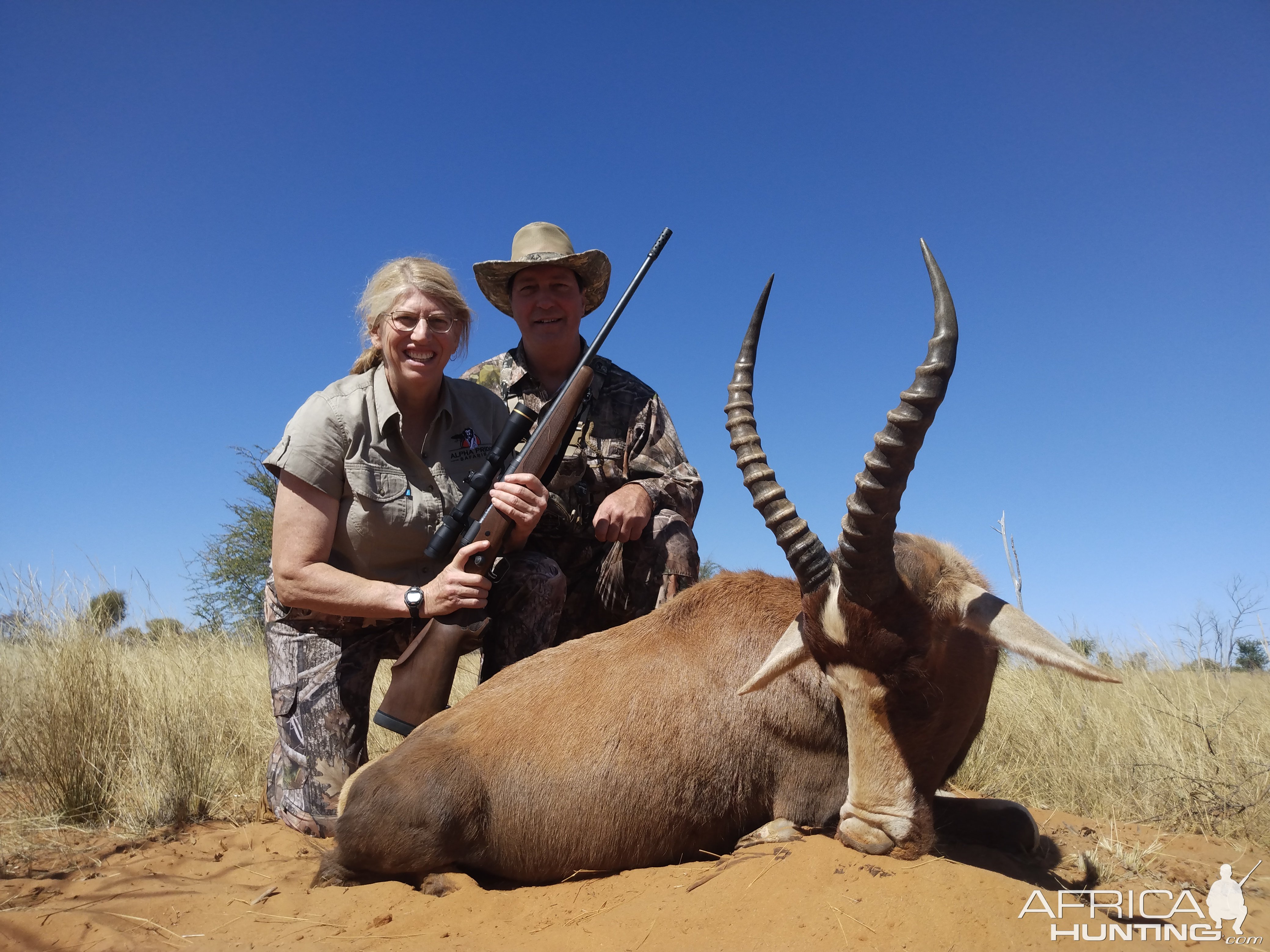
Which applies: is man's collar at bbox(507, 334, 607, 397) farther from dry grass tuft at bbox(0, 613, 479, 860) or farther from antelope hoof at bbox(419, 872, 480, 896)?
antelope hoof at bbox(419, 872, 480, 896)

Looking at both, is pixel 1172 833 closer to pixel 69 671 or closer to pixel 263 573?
pixel 69 671

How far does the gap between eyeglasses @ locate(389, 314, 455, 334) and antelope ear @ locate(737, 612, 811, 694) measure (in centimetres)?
309

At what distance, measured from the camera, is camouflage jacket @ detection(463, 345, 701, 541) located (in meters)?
6.46

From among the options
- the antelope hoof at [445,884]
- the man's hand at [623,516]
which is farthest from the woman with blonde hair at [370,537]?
the antelope hoof at [445,884]

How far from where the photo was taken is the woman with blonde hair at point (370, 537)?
16.1ft

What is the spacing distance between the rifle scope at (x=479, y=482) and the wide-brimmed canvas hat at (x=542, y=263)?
1.52m

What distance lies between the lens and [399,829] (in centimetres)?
378

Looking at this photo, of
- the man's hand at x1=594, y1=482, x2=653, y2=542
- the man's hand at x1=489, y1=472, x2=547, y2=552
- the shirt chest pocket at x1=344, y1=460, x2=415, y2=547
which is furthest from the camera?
the man's hand at x1=594, y1=482, x2=653, y2=542

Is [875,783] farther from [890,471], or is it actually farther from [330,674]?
[330,674]

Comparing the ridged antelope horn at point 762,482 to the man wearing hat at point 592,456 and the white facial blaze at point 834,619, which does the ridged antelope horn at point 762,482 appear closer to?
the white facial blaze at point 834,619

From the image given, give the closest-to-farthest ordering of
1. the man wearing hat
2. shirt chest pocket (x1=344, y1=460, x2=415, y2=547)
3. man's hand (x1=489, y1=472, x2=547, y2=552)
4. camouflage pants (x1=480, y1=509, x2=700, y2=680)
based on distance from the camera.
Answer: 1. man's hand (x1=489, y1=472, x2=547, y2=552)
2. shirt chest pocket (x1=344, y1=460, x2=415, y2=547)
3. camouflage pants (x1=480, y1=509, x2=700, y2=680)
4. the man wearing hat

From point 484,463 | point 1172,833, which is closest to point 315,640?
point 484,463

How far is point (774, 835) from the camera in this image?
149 inches

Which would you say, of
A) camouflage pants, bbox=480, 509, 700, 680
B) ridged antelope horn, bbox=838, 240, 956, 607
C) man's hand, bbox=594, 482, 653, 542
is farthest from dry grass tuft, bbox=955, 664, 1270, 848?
man's hand, bbox=594, 482, 653, 542
